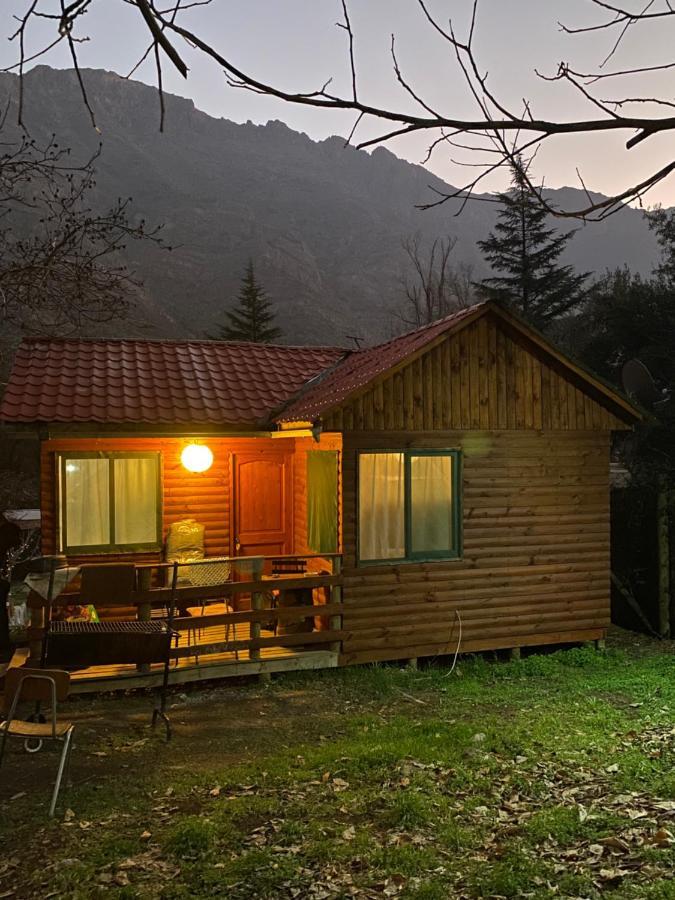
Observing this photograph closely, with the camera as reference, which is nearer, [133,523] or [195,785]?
[195,785]

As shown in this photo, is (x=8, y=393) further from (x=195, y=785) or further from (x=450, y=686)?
(x=450, y=686)

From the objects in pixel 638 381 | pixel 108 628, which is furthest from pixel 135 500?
pixel 638 381

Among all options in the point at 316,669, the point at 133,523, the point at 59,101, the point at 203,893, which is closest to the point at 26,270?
the point at 133,523

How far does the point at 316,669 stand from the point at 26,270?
6.06m

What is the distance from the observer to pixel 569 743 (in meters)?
6.90

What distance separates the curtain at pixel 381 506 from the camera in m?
9.80

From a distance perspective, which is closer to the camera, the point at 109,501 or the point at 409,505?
the point at 409,505

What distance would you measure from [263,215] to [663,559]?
101m

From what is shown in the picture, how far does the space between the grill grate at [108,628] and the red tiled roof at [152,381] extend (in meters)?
2.97

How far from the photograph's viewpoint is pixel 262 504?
11.6m

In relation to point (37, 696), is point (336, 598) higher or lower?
higher

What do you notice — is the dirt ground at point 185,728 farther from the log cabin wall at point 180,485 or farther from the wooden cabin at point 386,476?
the log cabin wall at point 180,485

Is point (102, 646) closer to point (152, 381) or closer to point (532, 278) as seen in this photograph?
point (152, 381)

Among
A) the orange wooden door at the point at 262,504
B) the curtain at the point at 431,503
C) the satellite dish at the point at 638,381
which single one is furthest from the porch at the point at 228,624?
the satellite dish at the point at 638,381
